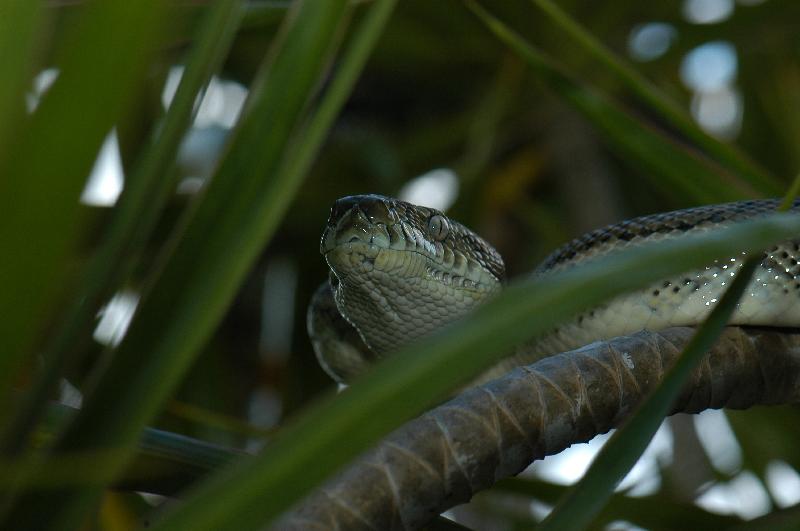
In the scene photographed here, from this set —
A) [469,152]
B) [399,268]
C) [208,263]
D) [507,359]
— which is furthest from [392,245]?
[469,152]

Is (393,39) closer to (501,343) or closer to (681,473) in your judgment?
(681,473)

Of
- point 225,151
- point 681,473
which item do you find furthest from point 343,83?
point 681,473

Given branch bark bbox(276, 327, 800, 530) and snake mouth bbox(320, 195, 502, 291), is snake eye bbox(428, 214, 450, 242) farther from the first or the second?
branch bark bbox(276, 327, 800, 530)

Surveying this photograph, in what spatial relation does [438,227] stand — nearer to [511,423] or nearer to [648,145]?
[648,145]

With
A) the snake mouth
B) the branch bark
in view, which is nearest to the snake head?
the snake mouth

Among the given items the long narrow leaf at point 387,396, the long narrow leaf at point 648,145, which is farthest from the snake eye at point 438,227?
the long narrow leaf at point 387,396
